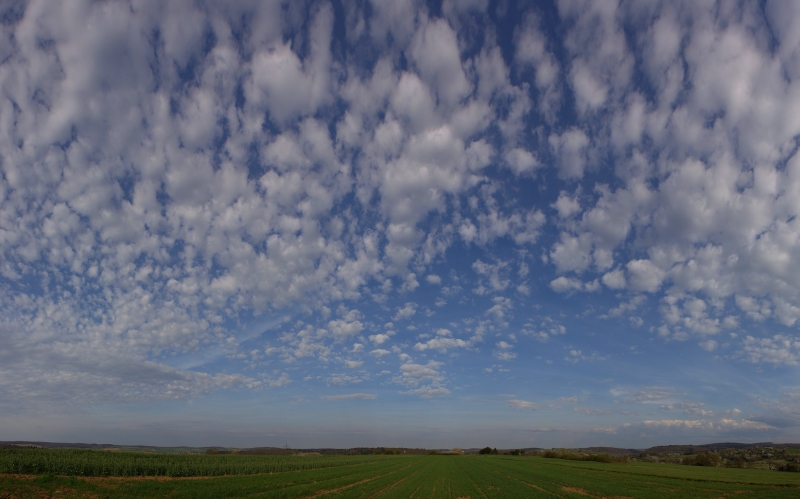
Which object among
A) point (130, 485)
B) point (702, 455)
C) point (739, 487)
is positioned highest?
point (130, 485)

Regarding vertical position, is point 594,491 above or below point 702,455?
above

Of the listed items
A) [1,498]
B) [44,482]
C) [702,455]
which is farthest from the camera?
[702,455]

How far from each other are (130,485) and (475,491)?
28.8 meters

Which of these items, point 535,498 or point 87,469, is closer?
point 535,498

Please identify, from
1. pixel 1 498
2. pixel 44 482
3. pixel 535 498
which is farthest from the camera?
pixel 535 498

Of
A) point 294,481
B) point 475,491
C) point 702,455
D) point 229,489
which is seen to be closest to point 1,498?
point 229,489

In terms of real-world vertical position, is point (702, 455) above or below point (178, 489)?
below

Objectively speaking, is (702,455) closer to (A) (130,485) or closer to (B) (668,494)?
(B) (668,494)

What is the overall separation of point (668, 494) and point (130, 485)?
44.8 meters

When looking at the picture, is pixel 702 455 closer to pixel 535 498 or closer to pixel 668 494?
pixel 668 494

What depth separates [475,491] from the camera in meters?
34.0

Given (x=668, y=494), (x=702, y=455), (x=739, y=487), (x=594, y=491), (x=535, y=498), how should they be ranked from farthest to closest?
(x=702, y=455), (x=739, y=487), (x=594, y=491), (x=668, y=494), (x=535, y=498)

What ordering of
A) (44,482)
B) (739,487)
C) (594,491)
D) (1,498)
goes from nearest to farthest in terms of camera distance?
(1,498) < (44,482) < (594,491) < (739,487)

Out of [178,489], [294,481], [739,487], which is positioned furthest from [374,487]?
[739,487]
